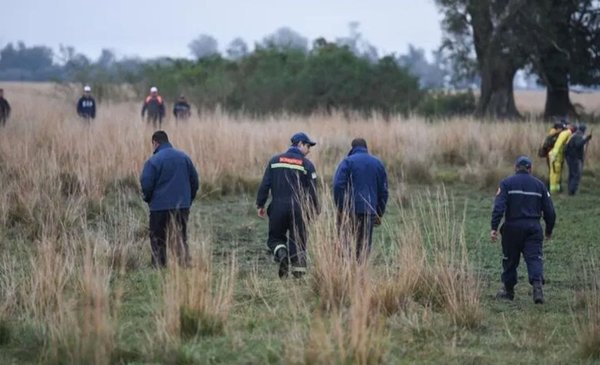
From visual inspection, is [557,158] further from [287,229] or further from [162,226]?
[162,226]

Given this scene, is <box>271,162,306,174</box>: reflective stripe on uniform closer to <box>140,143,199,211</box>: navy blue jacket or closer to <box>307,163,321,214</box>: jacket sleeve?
<box>307,163,321,214</box>: jacket sleeve

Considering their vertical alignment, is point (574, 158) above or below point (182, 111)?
below

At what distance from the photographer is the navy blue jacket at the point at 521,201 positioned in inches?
400

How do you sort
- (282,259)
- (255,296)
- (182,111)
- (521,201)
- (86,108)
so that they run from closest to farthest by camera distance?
(255,296) → (521,201) → (282,259) → (86,108) → (182,111)

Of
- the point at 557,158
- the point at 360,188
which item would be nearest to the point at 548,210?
the point at 360,188

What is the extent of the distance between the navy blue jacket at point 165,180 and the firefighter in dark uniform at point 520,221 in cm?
334

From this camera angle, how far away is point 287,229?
11000mm

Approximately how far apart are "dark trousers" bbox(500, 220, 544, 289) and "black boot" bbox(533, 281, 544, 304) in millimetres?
73

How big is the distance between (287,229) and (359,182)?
0.93 m

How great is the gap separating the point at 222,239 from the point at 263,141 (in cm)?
738

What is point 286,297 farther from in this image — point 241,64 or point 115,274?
point 241,64

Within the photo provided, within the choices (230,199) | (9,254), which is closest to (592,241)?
(230,199)

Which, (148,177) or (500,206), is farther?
(148,177)

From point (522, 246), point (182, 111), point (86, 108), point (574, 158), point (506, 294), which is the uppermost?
point (86, 108)
